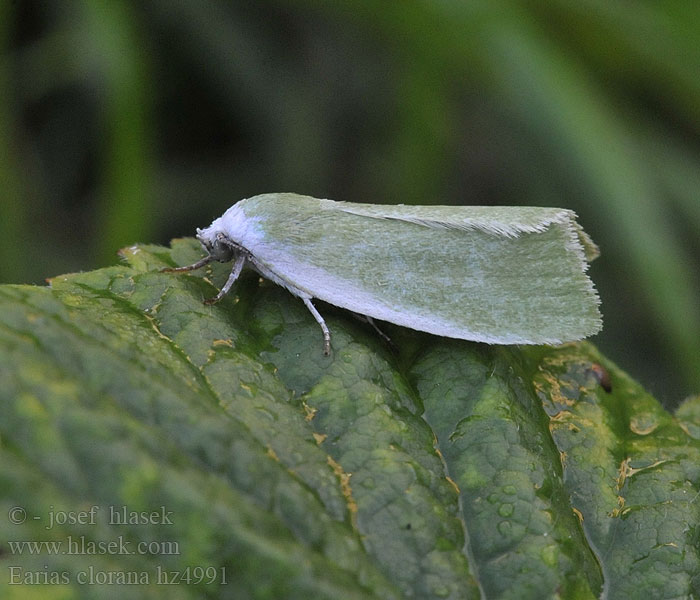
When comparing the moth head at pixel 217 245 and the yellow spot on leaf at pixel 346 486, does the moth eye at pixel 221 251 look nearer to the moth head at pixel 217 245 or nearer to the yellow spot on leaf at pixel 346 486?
the moth head at pixel 217 245

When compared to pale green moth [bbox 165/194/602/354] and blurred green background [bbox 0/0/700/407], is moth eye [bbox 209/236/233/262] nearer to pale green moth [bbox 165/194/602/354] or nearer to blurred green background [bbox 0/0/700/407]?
pale green moth [bbox 165/194/602/354]

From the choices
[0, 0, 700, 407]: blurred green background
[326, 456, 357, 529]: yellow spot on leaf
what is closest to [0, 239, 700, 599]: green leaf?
[326, 456, 357, 529]: yellow spot on leaf

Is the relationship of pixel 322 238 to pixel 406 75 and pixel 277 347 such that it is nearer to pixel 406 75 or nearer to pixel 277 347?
pixel 277 347

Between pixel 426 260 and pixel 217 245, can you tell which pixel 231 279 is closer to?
pixel 217 245

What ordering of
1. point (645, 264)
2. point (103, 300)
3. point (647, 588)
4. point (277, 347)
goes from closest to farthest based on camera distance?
point (647, 588) < point (103, 300) < point (277, 347) < point (645, 264)

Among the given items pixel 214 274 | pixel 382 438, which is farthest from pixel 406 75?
pixel 382 438
